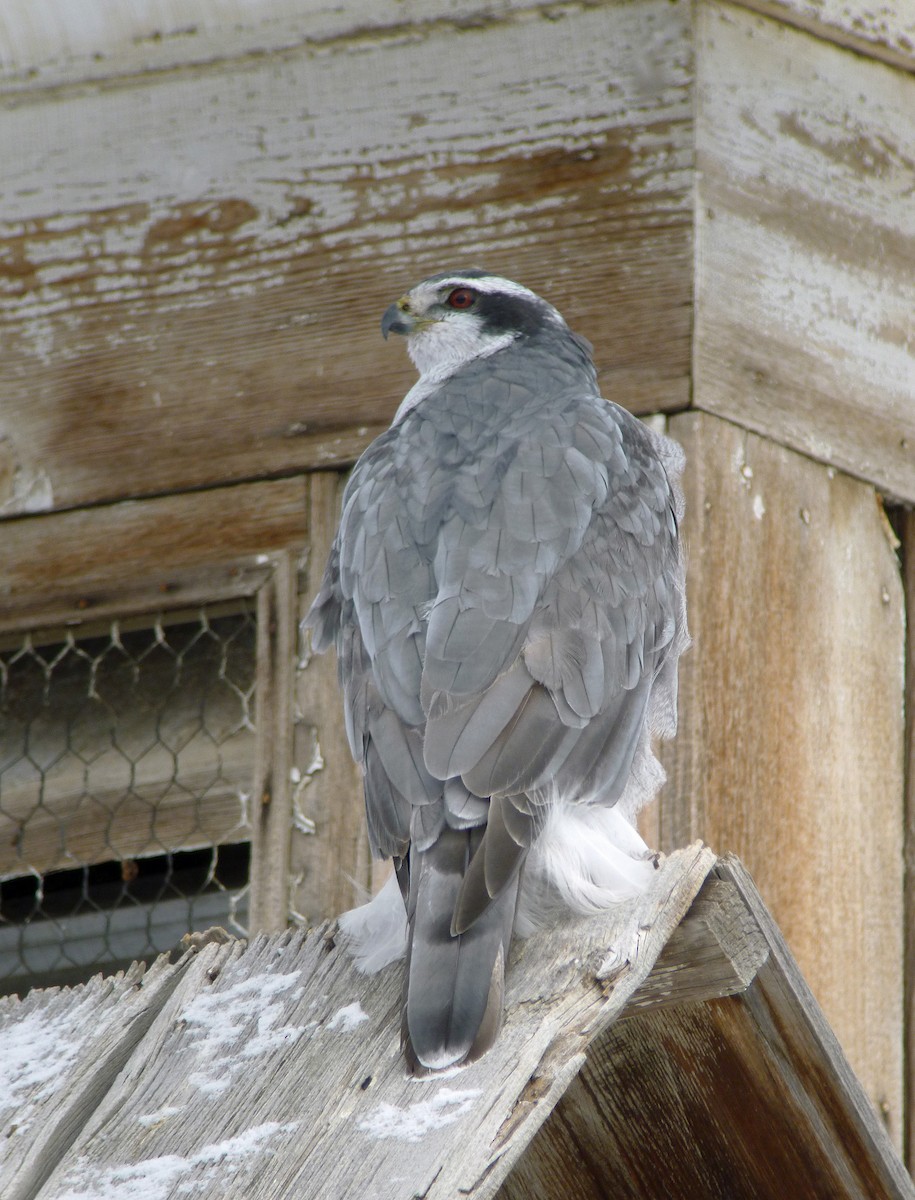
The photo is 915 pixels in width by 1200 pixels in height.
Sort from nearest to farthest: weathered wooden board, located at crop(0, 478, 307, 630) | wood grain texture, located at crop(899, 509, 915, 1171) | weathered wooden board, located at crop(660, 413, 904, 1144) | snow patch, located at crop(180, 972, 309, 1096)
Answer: snow patch, located at crop(180, 972, 309, 1096) < weathered wooden board, located at crop(660, 413, 904, 1144) < wood grain texture, located at crop(899, 509, 915, 1171) < weathered wooden board, located at crop(0, 478, 307, 630)

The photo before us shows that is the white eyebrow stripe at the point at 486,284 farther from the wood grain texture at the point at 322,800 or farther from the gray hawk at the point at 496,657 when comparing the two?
the wood grain texture at the point at 322,800

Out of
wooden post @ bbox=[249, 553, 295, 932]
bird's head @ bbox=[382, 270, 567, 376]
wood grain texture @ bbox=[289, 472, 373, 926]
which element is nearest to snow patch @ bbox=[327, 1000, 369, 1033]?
wood grain texture @ bbox=[289, 472, 373, 926]

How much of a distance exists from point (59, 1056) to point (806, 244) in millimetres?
2810

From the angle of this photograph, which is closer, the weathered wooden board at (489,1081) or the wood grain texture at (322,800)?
the weathered wooden board at (489,1081)

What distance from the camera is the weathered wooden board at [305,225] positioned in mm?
4480

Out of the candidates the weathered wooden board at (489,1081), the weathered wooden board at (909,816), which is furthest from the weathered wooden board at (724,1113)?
the weathered wooden board at (909,816)

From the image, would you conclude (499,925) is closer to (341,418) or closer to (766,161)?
(341,418)

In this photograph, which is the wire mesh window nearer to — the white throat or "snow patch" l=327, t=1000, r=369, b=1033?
the white throat

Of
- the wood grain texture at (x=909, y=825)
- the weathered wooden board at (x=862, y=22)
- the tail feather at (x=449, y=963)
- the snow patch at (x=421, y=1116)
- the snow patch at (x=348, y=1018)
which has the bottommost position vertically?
the wood grain texture at (x=909, y=825)

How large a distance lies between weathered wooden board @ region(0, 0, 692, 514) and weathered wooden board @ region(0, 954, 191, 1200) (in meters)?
1.91

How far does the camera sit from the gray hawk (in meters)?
2.67

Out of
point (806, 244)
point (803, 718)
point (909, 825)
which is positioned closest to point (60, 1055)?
point (803, 718)

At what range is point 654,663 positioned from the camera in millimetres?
3441

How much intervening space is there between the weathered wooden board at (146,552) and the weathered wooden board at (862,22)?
1666 millimetres
